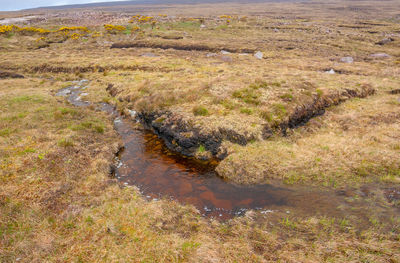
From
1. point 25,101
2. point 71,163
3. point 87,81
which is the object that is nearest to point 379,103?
point 71,163

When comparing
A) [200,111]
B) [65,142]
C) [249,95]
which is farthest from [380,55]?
[65,142]

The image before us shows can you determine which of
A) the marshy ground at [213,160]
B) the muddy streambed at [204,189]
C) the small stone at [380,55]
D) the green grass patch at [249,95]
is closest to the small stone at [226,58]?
the marshy ground at [213,160]

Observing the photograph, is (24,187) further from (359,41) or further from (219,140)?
(359,41)

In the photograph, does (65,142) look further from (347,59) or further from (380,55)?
(380,55)

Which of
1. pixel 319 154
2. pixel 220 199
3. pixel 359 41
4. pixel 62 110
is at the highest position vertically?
pixel 359 41

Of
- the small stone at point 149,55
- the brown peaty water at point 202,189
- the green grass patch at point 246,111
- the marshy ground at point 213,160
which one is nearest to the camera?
the marshy ground at point 213,160

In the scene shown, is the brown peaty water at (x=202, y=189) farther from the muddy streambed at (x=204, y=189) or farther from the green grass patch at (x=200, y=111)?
the green grass patch at (x=200, y=111)

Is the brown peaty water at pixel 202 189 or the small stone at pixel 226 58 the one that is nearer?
the brown peaty water at pixel 202 189

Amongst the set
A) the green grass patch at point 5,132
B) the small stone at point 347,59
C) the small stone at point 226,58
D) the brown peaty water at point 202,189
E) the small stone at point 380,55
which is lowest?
the brown peaty water at point 202,189
